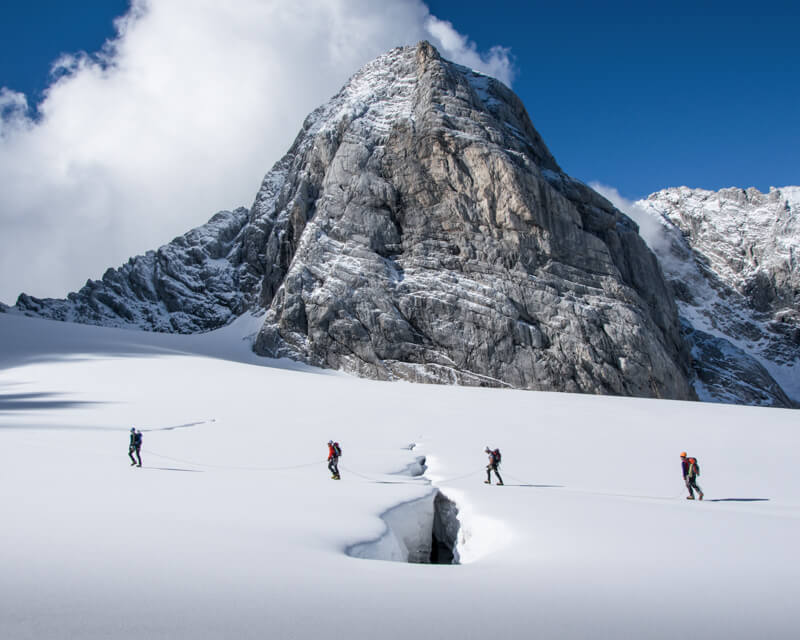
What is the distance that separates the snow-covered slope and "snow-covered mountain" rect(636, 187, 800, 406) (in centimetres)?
6912

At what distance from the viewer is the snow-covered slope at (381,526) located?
385 cm

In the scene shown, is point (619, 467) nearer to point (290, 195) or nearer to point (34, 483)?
point (34, 483)

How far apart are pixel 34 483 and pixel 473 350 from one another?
45.4 metres

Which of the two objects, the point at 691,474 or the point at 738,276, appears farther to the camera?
the point at 738,276

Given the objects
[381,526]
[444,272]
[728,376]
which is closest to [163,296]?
[444,272]

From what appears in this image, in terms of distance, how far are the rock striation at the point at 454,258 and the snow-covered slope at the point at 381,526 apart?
98.3 ft

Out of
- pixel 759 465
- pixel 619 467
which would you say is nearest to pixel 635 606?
pixel 619 467

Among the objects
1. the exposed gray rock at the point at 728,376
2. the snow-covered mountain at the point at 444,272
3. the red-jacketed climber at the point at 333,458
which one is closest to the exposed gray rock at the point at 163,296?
the snow-covered mountain at the point at 444,272

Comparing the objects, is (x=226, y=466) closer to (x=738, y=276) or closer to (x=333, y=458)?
(x=333, y=458)

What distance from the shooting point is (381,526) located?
25.5 feet

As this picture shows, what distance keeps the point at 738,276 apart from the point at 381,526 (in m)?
121

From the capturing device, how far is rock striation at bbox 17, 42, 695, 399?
51.9 metres

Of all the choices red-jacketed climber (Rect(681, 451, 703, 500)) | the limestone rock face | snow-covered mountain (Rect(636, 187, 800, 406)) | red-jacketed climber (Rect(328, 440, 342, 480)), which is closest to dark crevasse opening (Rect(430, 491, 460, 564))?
red-jacketed climber (Rect(328, 440, 342, 480))

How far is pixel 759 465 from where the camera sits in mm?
15109
